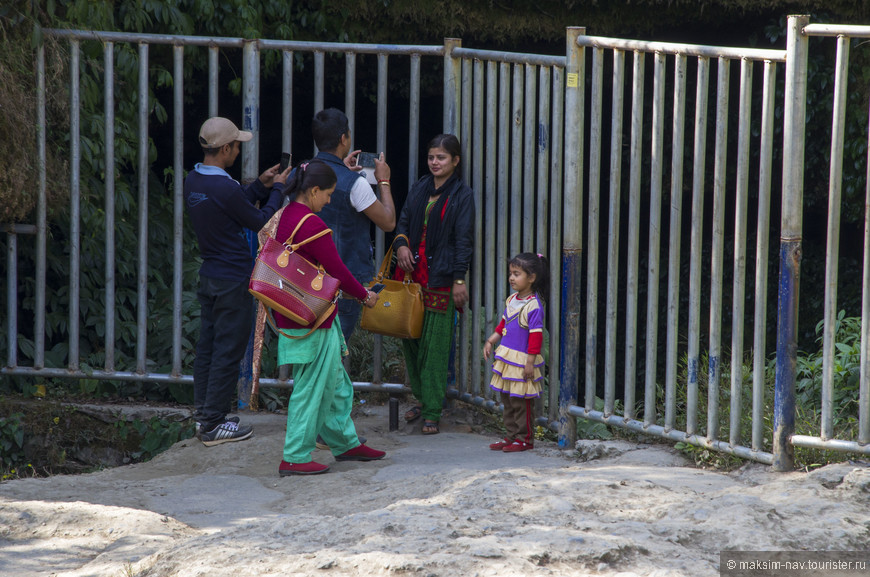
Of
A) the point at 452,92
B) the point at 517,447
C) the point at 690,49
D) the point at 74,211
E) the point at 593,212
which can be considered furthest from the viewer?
the point at 74,211

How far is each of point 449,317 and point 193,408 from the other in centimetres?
182

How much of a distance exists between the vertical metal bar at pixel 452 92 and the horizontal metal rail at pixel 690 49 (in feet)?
3.00

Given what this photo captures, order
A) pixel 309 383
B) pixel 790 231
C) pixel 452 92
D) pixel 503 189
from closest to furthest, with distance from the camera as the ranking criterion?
pixel 790 231, pixel 309 383, pixel 503 189, pixel 452 92

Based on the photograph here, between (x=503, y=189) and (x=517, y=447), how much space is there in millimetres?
1395

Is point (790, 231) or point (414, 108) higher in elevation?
point (414, 108)

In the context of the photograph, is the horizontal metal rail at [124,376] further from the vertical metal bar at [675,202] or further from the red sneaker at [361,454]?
the vertical metal bar at [675,202]

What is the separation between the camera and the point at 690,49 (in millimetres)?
4332

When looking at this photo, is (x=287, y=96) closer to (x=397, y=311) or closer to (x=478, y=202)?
(x=478, y=202)

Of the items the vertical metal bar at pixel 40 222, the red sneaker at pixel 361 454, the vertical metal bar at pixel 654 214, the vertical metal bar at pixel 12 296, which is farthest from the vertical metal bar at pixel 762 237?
the vertical metal bar at pixel 12 296

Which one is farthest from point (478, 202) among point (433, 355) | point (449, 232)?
point (433, 355)

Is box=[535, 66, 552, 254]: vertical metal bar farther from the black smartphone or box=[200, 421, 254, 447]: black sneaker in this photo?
box=[200, 421, 254, 447]: black sneaker

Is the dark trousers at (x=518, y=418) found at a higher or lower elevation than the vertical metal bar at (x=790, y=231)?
lower

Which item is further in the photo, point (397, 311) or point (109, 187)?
point (109, 187)

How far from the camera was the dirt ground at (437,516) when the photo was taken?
10.1 ft
